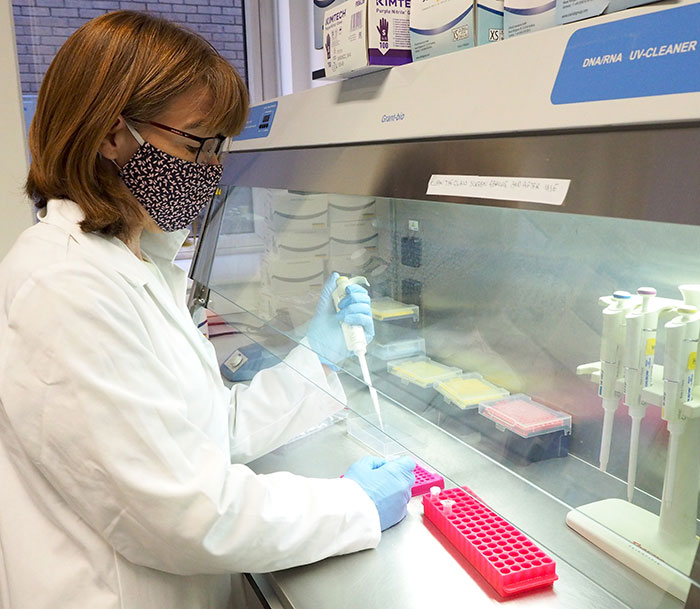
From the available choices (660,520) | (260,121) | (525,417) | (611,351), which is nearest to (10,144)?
(260,121)

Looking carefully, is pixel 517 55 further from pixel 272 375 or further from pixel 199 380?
pixel 272 375

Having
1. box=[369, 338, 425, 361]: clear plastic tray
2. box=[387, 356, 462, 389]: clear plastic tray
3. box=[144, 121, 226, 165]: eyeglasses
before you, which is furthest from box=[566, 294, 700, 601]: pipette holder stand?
box=[144, 121, 226, 165]: eyeglasses

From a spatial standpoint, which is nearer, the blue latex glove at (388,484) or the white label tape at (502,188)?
the white label tape at (502,188)

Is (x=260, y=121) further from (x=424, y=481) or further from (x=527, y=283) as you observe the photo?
(x=424, y=481)

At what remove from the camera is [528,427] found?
0.93 meters

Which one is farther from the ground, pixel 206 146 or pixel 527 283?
pixel 206 146

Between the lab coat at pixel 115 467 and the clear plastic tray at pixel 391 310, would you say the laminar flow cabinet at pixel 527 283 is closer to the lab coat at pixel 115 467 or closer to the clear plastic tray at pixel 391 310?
the clear plastic tray at pixel 391 310

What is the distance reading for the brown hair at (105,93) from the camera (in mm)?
925

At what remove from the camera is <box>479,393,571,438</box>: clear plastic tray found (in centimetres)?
92

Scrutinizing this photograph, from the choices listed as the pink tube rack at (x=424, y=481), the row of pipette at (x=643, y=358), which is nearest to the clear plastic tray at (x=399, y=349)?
the pink tube rack at (x=424, y=481)

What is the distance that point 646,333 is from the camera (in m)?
0.75

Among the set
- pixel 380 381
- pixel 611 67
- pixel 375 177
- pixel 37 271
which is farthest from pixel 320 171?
pixel 611 67

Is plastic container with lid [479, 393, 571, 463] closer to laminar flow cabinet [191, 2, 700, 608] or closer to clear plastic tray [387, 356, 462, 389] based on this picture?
laminar flow cabinet [191, 2, 700, 608]

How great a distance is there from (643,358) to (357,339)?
0.63 metres
